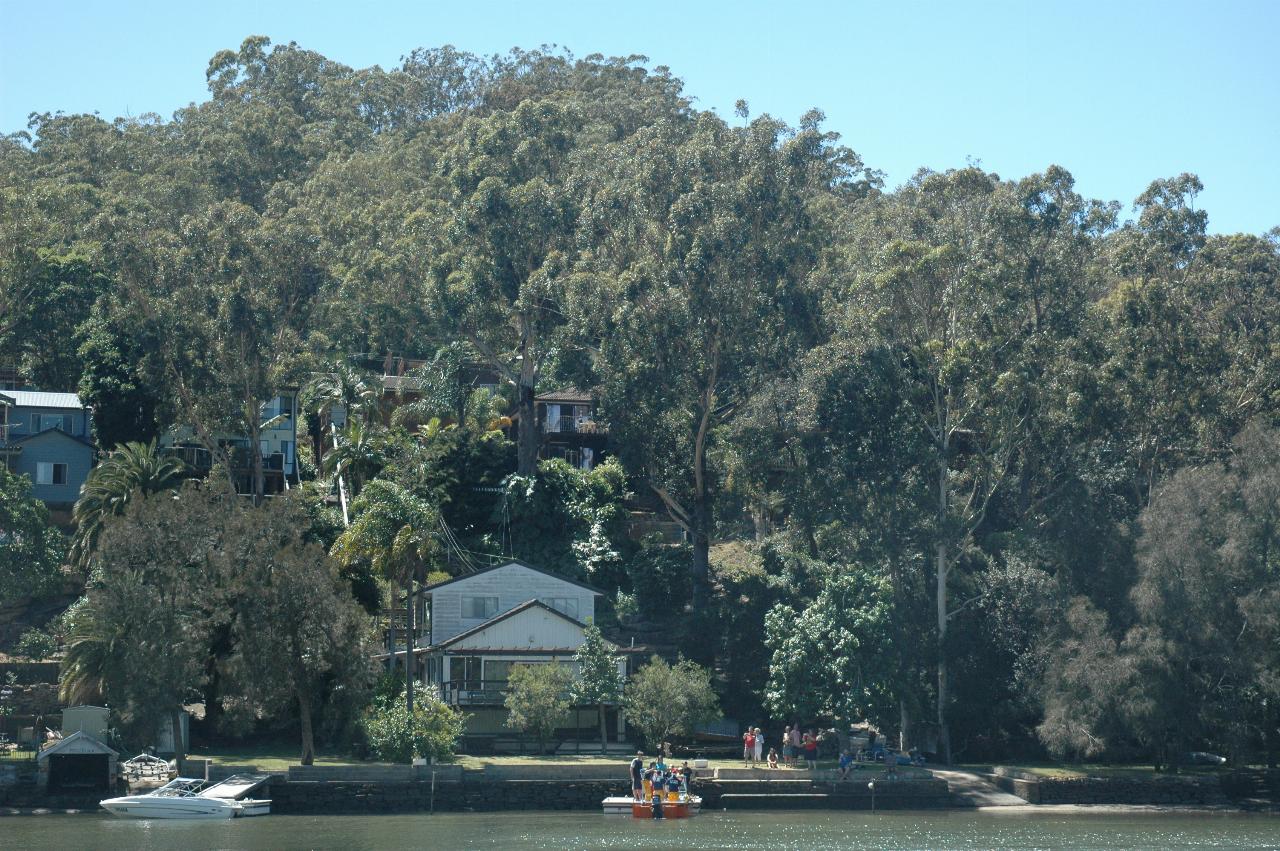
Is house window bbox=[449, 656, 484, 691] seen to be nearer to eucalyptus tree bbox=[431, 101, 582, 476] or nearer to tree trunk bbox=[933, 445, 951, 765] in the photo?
eucalyptus tree bbox=[431, 101, 582, 476]

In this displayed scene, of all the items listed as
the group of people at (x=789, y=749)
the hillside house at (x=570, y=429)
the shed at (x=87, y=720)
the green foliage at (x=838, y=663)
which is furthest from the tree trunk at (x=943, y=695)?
the shed at (x=87, y=720)

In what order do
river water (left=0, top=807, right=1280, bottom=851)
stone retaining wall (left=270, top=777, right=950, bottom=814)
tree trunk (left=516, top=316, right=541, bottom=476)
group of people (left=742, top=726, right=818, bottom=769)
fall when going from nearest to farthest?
1. river water (left=0, top=807, right=1280, bottom=851)
2. stone retaining wall (left=270, top=777, right=950, bottom=814)
3. group of people (left=742, top=726, right=818, bottom=769)
4. tree trunk (left=516, top=316, right=541, bottom=476)

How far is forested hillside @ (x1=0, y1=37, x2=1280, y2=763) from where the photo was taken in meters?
56.2

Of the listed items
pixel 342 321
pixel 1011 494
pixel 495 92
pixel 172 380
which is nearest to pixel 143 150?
pixel 495 92

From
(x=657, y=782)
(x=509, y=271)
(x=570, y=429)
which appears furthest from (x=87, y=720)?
(x=570, y=429)

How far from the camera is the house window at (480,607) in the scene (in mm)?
61312

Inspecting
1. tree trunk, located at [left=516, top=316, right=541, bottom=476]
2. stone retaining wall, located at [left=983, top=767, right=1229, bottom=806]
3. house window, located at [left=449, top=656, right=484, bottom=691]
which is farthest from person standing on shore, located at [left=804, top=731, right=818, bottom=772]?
tree trunk, located at [left=516, top=316, right=541, bottom=476]

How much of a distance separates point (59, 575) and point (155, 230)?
20256mm

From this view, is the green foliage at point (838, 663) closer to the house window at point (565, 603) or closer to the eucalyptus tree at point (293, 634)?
the house window at point (565, 603)

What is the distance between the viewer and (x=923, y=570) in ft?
202

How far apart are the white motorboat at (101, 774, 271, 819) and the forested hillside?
3.94 meters

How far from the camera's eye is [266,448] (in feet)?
257

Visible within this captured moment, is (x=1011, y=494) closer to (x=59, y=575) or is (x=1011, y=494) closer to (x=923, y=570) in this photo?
(x=923, y=570)

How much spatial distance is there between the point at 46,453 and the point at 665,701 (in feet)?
111
